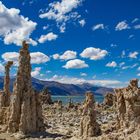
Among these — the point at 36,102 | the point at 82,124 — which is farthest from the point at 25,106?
the point at 82,124

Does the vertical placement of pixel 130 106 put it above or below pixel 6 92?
below

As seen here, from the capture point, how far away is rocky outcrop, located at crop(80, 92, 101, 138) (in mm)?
49188

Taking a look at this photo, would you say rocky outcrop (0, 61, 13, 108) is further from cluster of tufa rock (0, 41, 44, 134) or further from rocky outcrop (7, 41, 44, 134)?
rocky outcrop (7, 41, 44, 134)

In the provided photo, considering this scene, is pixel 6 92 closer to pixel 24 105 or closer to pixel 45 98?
pixel 24 105

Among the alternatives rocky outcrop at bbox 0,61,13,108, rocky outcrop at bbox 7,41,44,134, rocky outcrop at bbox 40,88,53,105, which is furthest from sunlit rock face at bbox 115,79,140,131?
rocky outcrop at bbox 40,88,53,105

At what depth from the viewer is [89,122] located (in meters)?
49.9

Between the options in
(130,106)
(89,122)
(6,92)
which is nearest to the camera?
(130,106)

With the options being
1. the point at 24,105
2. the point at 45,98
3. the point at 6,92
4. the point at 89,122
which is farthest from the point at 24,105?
the point at 45,98

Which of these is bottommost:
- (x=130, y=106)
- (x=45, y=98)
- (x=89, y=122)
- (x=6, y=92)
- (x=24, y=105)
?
(x=89, y=122)

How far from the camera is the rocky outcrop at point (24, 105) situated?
57812 millimetres

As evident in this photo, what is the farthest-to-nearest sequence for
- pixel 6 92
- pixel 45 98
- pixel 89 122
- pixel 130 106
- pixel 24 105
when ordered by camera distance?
pixel 45 98
pixel 6 92
pixel 24 105
pixel 89 122
pixel 130 106

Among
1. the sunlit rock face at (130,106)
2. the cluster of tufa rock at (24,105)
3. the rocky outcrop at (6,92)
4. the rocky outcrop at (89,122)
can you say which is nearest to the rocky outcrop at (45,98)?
the rocky outcrop at (6,92)

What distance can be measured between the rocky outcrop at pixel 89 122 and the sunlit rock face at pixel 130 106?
7.80m

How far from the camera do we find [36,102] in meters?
59.7
